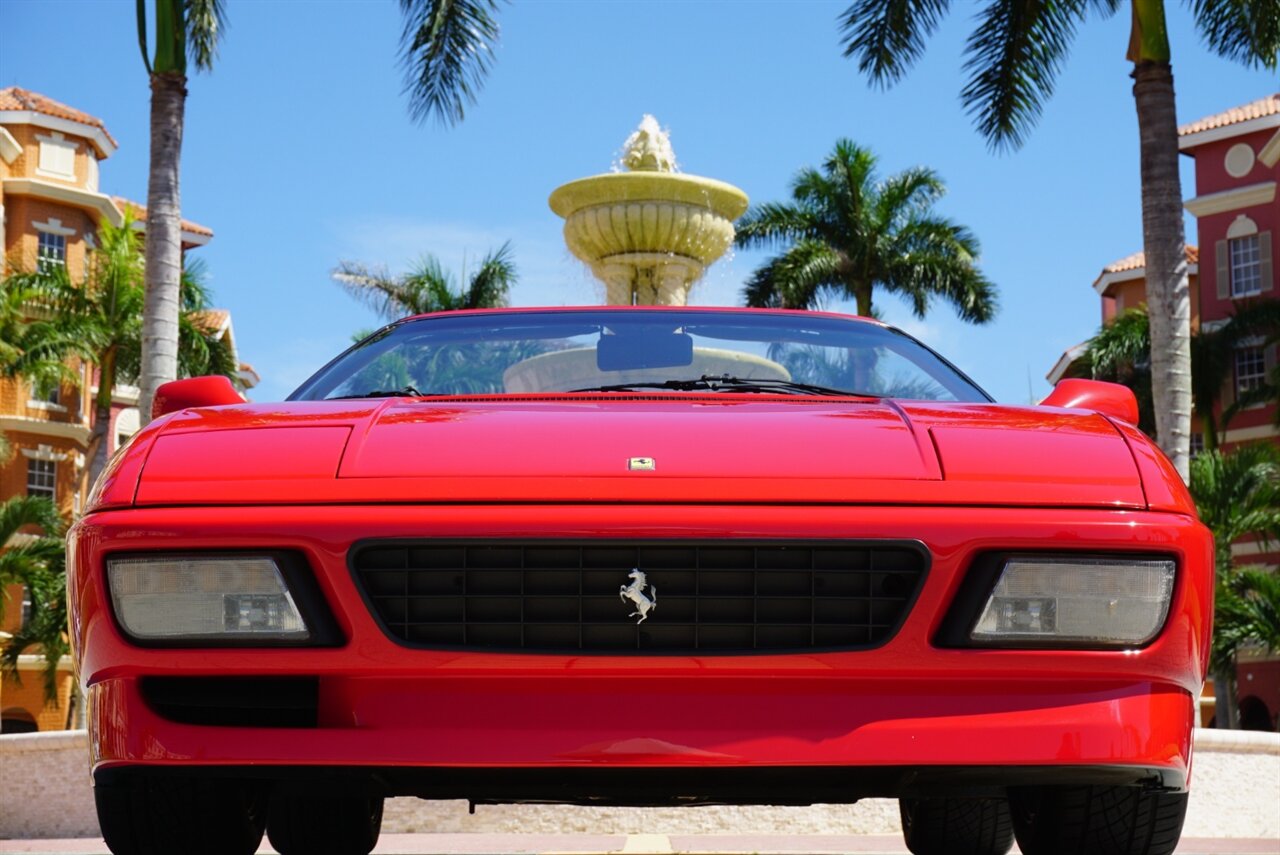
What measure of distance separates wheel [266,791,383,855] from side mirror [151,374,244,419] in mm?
1441

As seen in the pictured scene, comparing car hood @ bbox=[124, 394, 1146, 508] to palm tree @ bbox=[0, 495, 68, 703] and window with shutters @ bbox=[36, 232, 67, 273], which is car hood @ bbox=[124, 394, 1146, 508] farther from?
window with shutters @ bbox=[36, 232, 67, 273]

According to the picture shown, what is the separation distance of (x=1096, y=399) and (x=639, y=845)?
684cm

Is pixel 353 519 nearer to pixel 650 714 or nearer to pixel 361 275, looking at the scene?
pixel 650 714

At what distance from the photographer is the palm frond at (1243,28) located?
18.7 metres

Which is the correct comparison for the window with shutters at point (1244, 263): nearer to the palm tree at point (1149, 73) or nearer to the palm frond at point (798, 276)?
the palm frond at point (798, 276)

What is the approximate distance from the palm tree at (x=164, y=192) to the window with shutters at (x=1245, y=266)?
39056 millimetres

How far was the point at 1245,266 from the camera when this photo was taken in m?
50.8

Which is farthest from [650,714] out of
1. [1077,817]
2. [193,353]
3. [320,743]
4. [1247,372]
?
[1247,372]

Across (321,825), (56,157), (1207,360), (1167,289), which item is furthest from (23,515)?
(321,825)

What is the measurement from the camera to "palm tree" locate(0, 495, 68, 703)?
113 ft

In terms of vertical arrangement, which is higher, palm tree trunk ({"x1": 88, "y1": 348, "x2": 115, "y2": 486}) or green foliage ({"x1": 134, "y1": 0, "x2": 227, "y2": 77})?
green foliage ({"x1": 134, "y1": 0, "x2": 227, "y2": 77})

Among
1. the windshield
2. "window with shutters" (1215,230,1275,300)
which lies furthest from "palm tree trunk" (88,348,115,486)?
the windshield

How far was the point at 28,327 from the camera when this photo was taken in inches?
1607

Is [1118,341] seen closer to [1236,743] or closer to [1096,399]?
[1236,743]
